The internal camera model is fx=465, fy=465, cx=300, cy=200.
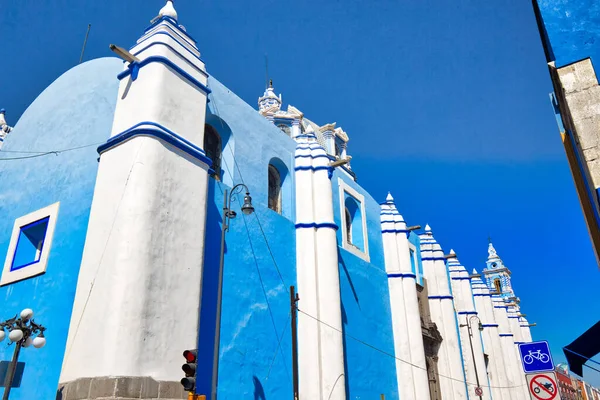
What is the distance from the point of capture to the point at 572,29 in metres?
6.84

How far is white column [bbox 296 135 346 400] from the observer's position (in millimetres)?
11664

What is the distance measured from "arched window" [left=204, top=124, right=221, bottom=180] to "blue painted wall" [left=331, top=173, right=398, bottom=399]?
507cm

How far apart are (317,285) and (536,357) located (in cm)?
625

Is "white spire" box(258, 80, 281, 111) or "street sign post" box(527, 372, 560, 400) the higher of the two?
"white spire" box(258, 80, 281, 111)

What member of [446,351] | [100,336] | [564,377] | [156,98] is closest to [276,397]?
[100,336]

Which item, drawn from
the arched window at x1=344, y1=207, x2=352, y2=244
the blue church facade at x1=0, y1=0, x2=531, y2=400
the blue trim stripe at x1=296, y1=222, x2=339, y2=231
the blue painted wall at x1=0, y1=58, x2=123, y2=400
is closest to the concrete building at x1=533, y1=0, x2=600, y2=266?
the blue church facade at x1=0, y1=0, x2=531, y2=400

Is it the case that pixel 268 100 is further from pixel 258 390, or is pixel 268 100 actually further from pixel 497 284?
pixel 497 284

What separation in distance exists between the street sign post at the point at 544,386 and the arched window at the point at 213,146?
7762 mm

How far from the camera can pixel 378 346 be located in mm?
15359

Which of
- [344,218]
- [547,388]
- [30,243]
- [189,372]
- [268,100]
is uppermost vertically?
[268,100]

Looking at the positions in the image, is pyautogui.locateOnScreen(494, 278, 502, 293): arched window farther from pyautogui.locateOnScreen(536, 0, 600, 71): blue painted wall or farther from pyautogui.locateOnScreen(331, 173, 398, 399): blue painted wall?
pyautogui.locateOnScreen(536, 0, 600, 71): blue painted wall

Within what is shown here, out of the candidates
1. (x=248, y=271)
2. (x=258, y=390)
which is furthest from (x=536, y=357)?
(x=248, y=271)

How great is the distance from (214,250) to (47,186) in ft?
13.3

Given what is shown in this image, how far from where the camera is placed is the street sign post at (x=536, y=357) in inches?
279
